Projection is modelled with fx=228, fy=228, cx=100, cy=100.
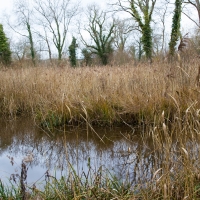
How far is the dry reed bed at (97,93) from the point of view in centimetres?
337

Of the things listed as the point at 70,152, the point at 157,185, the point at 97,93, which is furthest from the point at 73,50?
the point at 157,185

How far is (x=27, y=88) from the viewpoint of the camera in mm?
5047

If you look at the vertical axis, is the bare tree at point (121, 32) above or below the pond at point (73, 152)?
above

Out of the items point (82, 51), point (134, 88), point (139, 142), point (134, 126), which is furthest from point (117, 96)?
point (82, 51)

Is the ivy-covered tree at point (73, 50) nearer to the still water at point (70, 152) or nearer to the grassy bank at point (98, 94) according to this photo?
the grassy bank at point (98, 94)

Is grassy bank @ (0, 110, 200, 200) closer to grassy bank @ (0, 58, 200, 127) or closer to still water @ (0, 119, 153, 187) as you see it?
still water @ (0, 119, 153, 187)

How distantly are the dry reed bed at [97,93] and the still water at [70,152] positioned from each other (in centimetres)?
30

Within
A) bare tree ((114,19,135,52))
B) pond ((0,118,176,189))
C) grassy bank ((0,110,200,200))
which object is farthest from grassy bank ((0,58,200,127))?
bare tree ((114,19,135,52))

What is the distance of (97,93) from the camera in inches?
159

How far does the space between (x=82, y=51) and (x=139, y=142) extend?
69.4ft

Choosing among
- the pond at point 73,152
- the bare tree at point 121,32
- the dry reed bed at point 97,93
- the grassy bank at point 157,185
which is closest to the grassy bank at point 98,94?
the dry reed bed at point 97,93

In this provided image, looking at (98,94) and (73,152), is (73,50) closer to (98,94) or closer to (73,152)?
(98,94)

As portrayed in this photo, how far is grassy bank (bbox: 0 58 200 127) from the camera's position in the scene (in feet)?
11.0

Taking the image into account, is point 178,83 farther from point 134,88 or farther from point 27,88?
point 27,88
